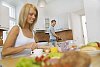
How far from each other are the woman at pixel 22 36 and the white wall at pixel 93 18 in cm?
280

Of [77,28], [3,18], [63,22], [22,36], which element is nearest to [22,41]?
[22,36]

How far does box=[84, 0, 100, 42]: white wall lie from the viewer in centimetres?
384

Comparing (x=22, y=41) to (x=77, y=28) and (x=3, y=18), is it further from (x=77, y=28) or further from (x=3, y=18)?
(x=77, y=28)

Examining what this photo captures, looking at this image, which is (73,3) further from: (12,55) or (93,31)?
(12,55)

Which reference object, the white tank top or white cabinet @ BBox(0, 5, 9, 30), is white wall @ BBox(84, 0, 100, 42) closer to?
white cabinet @ BBox(0, 5, 9, 30)

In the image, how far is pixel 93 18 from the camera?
395cm

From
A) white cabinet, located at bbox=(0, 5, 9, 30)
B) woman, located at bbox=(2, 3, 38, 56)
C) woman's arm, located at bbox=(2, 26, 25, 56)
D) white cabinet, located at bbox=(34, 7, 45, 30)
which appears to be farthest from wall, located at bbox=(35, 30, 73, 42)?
woman's arm, located at bbox=(2, 26, 25, 56)

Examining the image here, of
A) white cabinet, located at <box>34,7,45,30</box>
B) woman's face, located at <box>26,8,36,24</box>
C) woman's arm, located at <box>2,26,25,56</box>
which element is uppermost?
white cabinet, located at <box>34,7,45,30</box>

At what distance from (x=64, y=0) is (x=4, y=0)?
8.22 ft

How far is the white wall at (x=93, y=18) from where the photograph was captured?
3.84m

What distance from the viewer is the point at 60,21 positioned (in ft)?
20.1

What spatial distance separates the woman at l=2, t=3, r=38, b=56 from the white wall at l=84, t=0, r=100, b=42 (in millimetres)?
2802

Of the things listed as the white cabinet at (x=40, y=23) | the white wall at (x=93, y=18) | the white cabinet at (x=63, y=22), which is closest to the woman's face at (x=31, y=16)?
the white wall at (x=93, y=18)

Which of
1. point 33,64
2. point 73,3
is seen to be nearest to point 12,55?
point 33,64
